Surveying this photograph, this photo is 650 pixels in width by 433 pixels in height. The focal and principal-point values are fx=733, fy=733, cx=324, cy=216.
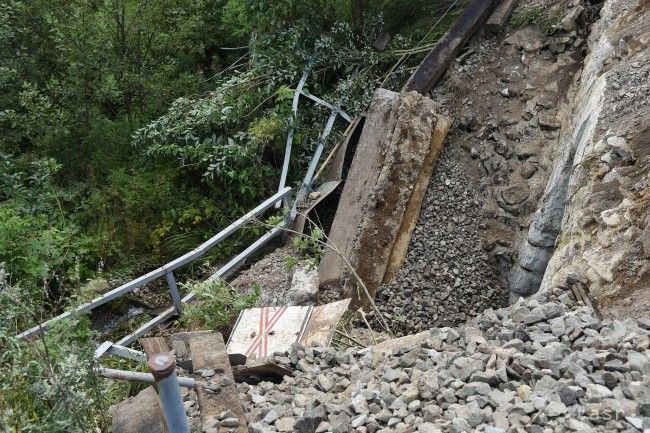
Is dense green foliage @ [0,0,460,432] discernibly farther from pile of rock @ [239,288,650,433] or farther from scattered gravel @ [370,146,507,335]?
pile of rock @ [239,288,650,433]

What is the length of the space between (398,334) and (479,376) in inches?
79.0

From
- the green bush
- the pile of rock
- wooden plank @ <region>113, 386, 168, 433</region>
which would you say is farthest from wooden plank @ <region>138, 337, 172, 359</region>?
the green bush

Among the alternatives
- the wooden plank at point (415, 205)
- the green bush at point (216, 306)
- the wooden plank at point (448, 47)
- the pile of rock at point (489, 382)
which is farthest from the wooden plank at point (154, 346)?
the wooden plank at point (448, 47)

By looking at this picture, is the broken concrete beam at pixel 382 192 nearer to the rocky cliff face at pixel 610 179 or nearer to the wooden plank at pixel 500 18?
the rocky cliff face at pixel 610 179

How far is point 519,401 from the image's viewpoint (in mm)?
3068

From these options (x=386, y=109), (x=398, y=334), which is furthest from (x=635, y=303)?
(x=386, y=109)

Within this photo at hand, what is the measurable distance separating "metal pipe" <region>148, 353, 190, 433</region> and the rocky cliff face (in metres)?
2.38

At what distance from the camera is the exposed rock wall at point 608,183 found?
409 centimetres

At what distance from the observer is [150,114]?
8180 millimetres

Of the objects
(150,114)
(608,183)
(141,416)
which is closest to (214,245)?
(150,114)

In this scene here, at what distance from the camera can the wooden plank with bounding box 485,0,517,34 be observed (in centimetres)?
687

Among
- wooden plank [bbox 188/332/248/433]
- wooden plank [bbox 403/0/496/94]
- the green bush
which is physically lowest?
the green bush

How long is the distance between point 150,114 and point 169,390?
6.12 m

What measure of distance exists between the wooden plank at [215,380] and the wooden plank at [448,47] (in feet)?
11.6
